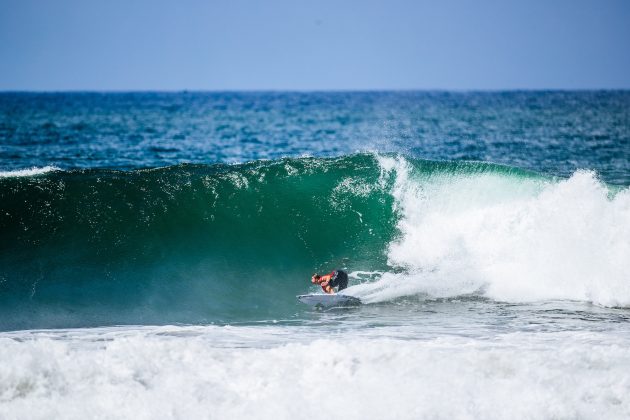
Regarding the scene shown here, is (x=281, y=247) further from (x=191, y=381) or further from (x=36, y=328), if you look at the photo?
(x=191, y=381)

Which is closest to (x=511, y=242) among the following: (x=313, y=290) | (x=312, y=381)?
(x=313, y=290)

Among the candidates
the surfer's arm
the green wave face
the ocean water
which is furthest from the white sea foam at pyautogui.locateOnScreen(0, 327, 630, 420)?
the green wave face

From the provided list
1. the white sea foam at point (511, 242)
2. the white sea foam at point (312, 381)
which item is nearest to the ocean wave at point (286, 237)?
the white sea foam at point (511, 242)

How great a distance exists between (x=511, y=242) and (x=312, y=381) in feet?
23.6

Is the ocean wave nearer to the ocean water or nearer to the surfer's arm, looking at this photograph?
the ocean water

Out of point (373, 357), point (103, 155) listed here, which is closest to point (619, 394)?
point (373, 357)

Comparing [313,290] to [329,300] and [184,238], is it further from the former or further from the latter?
[184,238]

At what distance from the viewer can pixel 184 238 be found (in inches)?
532

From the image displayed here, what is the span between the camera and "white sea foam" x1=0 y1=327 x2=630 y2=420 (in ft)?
21.5

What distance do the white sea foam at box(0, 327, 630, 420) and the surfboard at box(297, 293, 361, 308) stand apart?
268cm

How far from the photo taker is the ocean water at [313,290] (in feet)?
22.4

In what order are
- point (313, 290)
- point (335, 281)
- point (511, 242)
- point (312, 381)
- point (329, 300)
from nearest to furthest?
point (312, 381)
point (329, 300)
point (335, 281)
point (313, 290)
point (511, 242)

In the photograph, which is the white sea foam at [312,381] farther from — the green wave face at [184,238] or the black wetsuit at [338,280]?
the green wave face at [184,238]

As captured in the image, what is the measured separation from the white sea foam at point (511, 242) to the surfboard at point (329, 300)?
2.11 ft
